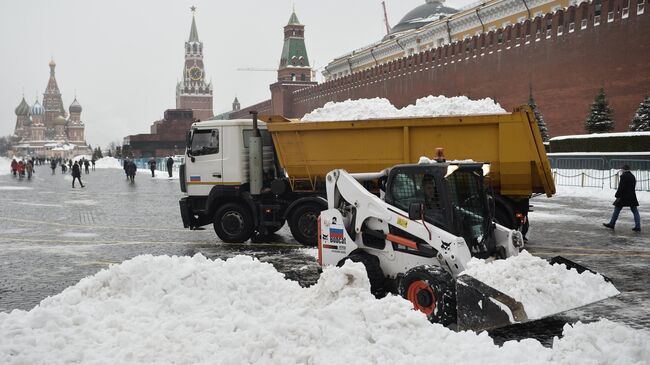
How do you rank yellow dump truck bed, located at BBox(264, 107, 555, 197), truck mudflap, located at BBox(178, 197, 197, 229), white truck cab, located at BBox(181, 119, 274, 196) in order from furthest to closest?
truck mudflap, located at BBox(178, 197, 197, 229) → white truck cab, located at BBox(181, 119, 274, 196) → yellow dump truck bed, located at BBox(264, 107, 555, 197)

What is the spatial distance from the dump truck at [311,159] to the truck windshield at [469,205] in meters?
3.72

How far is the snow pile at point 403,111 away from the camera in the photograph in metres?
11.7

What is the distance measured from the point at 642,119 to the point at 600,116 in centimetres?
266

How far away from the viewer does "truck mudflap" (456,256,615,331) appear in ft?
17.9

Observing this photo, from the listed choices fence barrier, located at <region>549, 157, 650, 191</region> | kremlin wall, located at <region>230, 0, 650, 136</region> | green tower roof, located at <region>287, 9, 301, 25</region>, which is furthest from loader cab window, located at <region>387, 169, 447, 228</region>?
green tower roof, located at <region>287, 9, 301, 25</region>

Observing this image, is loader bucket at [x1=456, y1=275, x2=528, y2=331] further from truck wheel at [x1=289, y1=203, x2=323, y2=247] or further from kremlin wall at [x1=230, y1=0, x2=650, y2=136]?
kremlin wall at [x1=230, y1=0, x2=650, y2=136]

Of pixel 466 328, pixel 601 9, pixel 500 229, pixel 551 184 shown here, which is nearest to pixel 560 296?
pixel 466 328

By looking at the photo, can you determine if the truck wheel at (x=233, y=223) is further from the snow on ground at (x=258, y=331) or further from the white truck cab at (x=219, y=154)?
the snow on ground at (x=258, y=331)

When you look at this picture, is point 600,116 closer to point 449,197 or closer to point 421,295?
point 449,197

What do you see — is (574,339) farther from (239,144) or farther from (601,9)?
(601,9)

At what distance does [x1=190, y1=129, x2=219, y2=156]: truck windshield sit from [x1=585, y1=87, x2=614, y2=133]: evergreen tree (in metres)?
24.8

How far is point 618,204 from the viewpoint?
44.2 feet

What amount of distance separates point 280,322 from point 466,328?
176 centimetres

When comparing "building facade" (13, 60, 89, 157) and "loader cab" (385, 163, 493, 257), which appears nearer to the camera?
"loader cab" (385, 163, 493, 257)
